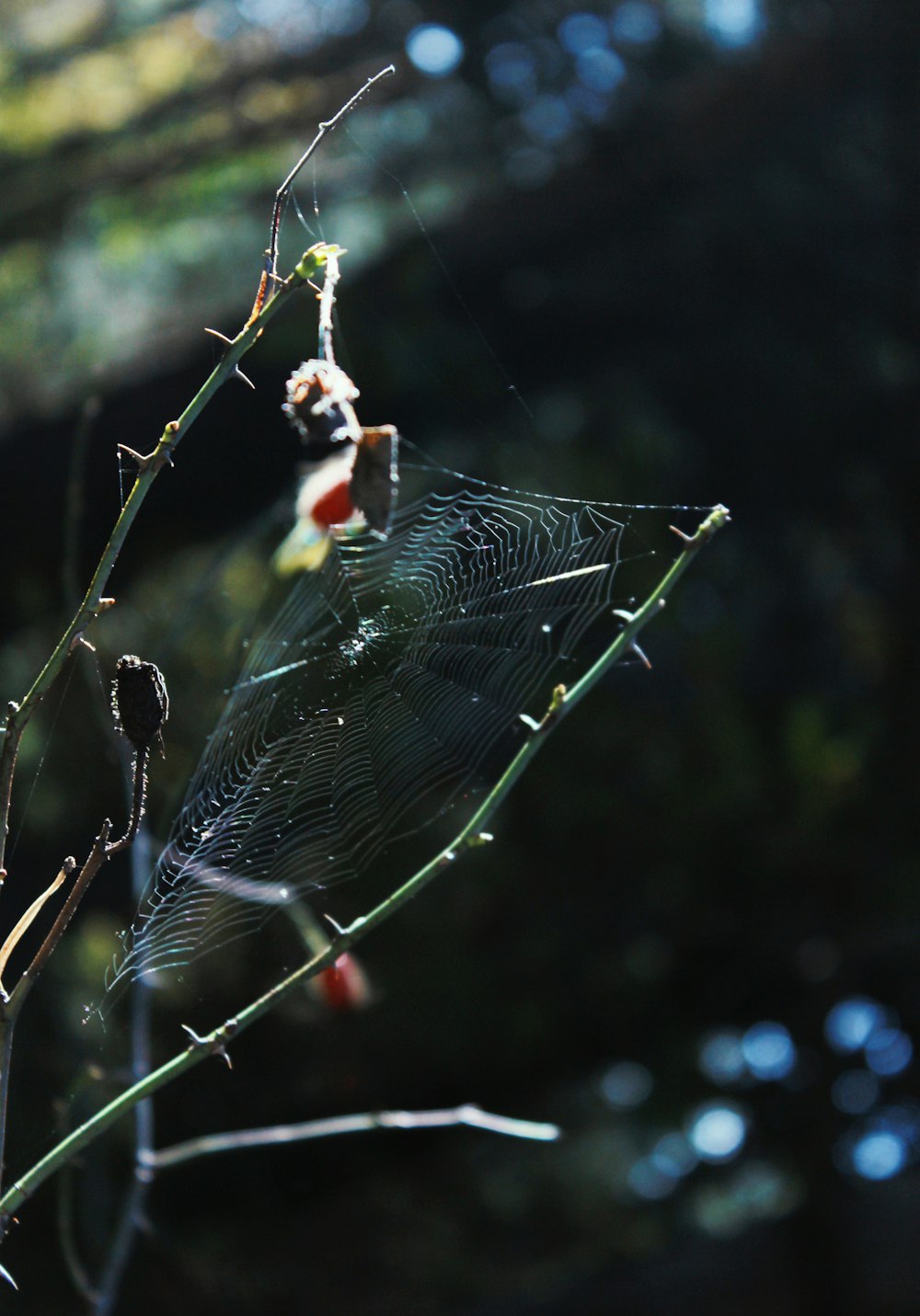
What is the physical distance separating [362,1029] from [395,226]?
5.60ft

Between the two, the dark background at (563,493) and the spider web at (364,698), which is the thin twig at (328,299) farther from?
the dark background at (563,493)

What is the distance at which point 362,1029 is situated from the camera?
6.79 ft

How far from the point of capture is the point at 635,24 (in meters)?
2.65

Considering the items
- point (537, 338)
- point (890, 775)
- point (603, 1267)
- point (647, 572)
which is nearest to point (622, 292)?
point (537, 338)

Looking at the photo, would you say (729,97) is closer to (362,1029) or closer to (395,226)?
(395,226)

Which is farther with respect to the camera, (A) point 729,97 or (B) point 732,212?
(B) point 732,212

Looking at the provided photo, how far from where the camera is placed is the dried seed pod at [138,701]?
0.36m

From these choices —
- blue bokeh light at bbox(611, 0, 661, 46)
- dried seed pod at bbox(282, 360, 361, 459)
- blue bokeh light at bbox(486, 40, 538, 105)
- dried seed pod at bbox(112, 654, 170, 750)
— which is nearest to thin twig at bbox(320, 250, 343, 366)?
dried seed pod at bbox(282, 360, 361, 459)

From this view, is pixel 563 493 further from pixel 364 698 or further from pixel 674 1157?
pixel 674 1157

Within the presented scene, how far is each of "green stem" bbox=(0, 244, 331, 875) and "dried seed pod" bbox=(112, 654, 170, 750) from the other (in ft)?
0.07

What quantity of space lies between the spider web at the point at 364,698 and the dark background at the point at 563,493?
3.25ft

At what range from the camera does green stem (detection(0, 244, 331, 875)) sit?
0.34 meters

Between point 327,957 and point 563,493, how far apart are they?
1.72 meters

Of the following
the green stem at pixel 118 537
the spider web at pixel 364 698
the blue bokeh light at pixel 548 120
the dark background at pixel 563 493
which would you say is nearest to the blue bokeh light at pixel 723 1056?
the dark background at pixel 563 493
